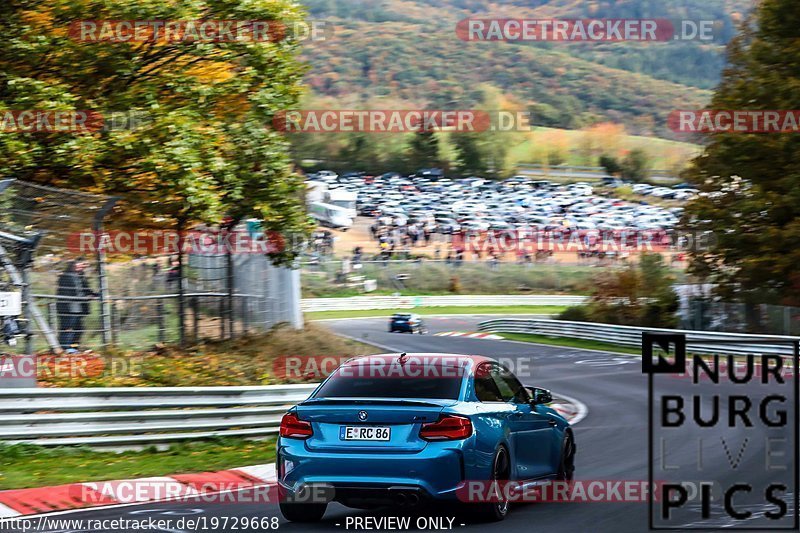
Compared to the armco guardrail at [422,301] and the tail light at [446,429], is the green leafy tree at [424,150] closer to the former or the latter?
the armco guardrail at [422,301]

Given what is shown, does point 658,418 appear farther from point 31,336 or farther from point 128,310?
point 31,336

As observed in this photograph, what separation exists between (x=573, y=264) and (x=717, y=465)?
244 ft

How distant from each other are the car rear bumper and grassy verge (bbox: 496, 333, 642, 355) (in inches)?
1198

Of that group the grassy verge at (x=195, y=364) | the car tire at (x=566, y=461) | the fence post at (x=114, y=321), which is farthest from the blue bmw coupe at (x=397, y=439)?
the fence post at (x=114, y=321)

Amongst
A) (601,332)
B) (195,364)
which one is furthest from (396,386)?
(601,332)

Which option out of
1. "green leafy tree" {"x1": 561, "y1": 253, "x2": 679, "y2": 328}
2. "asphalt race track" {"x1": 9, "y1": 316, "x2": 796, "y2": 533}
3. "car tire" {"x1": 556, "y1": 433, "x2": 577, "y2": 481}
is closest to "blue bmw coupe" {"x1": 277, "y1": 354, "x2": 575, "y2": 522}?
"asphalt race track" {"x1": 9, "y1": 316, "x2": 796, "y2": 533}

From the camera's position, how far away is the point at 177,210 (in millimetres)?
19859

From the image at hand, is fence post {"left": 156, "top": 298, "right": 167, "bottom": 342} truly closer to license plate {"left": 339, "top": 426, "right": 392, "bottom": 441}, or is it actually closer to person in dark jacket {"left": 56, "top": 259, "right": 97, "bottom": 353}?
person in dark jacket {"left": 56, "top": 259, "right": 97, "bottom": 353}

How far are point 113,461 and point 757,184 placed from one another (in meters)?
29.1

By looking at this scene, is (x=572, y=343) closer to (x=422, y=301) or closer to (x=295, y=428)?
(x=422, y=301)

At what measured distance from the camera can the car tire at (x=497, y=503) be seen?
841 centimetres

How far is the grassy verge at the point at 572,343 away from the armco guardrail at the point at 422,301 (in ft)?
58.9

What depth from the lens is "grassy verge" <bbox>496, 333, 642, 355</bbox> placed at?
39.2m

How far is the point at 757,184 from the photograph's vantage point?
121 feet
